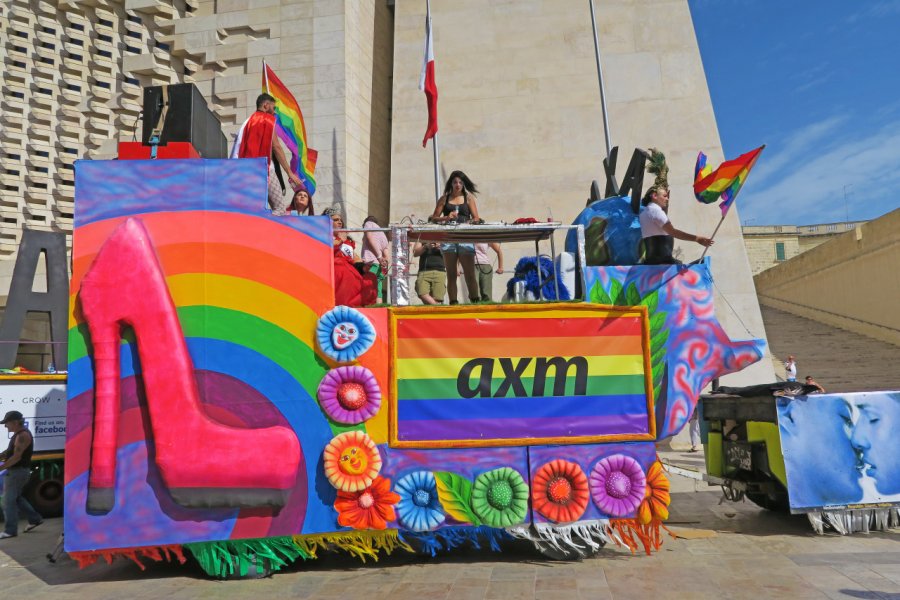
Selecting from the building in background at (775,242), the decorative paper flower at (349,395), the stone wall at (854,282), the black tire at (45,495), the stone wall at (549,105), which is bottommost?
the black tire at (45,495)

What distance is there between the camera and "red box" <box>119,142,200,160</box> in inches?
226

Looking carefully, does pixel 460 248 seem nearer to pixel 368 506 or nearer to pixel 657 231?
pixel 657 231

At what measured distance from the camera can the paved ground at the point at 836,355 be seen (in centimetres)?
1759

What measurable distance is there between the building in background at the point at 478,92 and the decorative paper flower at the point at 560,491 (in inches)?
389

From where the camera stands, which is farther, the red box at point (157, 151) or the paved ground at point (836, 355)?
the paved ground at point (836, 355)

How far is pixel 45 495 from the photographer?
373 inches

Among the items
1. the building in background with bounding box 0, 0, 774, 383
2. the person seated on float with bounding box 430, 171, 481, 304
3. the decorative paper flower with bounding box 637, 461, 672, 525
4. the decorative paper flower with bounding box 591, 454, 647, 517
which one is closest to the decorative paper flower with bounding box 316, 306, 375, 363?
the person seated on float with bounding box 430, 171, 481, 304

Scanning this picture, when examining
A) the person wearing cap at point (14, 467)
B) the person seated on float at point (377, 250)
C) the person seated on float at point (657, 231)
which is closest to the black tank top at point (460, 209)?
the person seated on float at point (377, 250)

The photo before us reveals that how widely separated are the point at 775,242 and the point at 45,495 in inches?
1907

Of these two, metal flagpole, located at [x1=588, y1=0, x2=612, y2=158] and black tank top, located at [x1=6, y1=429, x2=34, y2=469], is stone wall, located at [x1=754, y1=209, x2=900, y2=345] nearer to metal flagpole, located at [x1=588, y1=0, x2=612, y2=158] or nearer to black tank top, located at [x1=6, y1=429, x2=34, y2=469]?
metal flagpole, located at [x1=588, y1=0, x2=612, y2=158]

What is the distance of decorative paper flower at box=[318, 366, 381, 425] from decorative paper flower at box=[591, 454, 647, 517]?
6.82ft

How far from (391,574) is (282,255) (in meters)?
2.92

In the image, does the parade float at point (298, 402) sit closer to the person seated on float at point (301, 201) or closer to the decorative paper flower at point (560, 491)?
the decorative paper flower at point (560, 491)

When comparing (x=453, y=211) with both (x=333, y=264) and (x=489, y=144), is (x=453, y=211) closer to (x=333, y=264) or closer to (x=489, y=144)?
(x=333, y=264)
